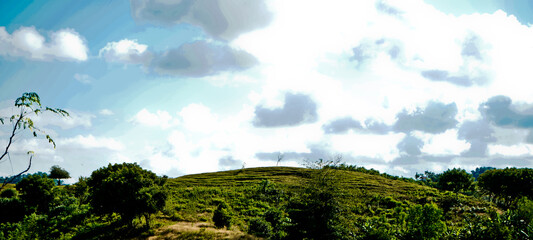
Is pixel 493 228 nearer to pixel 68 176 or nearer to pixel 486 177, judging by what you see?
pixel 486 177

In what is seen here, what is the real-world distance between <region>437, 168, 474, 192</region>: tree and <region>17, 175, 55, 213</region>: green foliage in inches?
3672

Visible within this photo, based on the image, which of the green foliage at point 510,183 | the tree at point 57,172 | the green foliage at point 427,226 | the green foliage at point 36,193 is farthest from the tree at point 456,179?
the tree at point 57,172

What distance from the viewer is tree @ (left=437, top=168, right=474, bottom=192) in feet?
266

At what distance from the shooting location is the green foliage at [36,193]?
54.8 m

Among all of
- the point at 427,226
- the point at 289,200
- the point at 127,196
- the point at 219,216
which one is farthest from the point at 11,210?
the point at 427,226

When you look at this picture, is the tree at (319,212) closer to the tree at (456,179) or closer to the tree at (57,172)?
the tree at (456,179)

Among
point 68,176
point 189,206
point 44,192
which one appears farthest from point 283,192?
point 68,176

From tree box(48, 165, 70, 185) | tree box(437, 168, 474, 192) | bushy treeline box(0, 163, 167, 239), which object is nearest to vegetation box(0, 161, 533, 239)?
bushy treeline box(0, 163, 167, 239)

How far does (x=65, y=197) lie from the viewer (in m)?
59.3

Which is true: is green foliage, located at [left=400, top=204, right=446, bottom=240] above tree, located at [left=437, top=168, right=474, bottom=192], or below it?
below

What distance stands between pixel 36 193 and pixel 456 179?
314ft

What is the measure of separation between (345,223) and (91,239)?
29.2 m

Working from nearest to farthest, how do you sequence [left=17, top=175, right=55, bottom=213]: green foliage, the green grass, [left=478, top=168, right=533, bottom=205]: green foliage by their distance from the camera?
the green grass
[left=17, top=175, right=55, bottom=213]: green foliage
[left=478, top=168, right=533, bottom=205]: green foliage

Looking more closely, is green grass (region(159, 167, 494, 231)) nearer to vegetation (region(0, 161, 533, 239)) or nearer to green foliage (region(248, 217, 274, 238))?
vegetation (region(0, 161, 533, 239))
